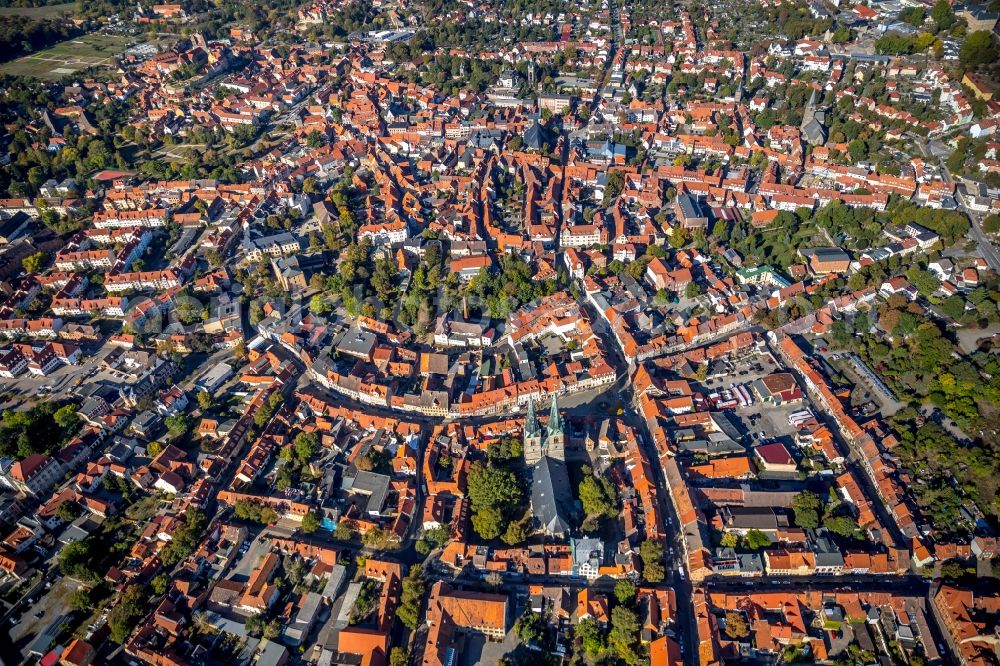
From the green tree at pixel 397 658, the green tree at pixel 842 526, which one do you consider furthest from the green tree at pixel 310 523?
the green tree at pixel 842 526

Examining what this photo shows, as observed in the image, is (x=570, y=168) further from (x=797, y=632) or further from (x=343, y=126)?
(x=797, y=632)

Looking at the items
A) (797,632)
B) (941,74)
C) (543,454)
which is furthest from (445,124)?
(797,632)

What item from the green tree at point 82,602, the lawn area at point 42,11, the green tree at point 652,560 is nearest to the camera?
the green tree at point 652,560

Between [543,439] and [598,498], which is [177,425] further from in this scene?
[598,498]

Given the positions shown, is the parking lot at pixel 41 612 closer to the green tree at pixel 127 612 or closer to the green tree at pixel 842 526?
the green tree at pixel 127 612

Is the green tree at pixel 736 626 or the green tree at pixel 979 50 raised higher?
the green tree at pixel 979 50

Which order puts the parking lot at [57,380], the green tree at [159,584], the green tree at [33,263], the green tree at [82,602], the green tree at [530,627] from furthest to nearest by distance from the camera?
the green tree at [33,263] < the parking lot at [57,380] < the green tree at [159,584] < the green tree at [82,602] < the green tree at [530,627]

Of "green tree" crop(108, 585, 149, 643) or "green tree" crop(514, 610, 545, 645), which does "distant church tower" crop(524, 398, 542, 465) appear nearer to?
"green tree" crop(514, 610, 545, 645)
